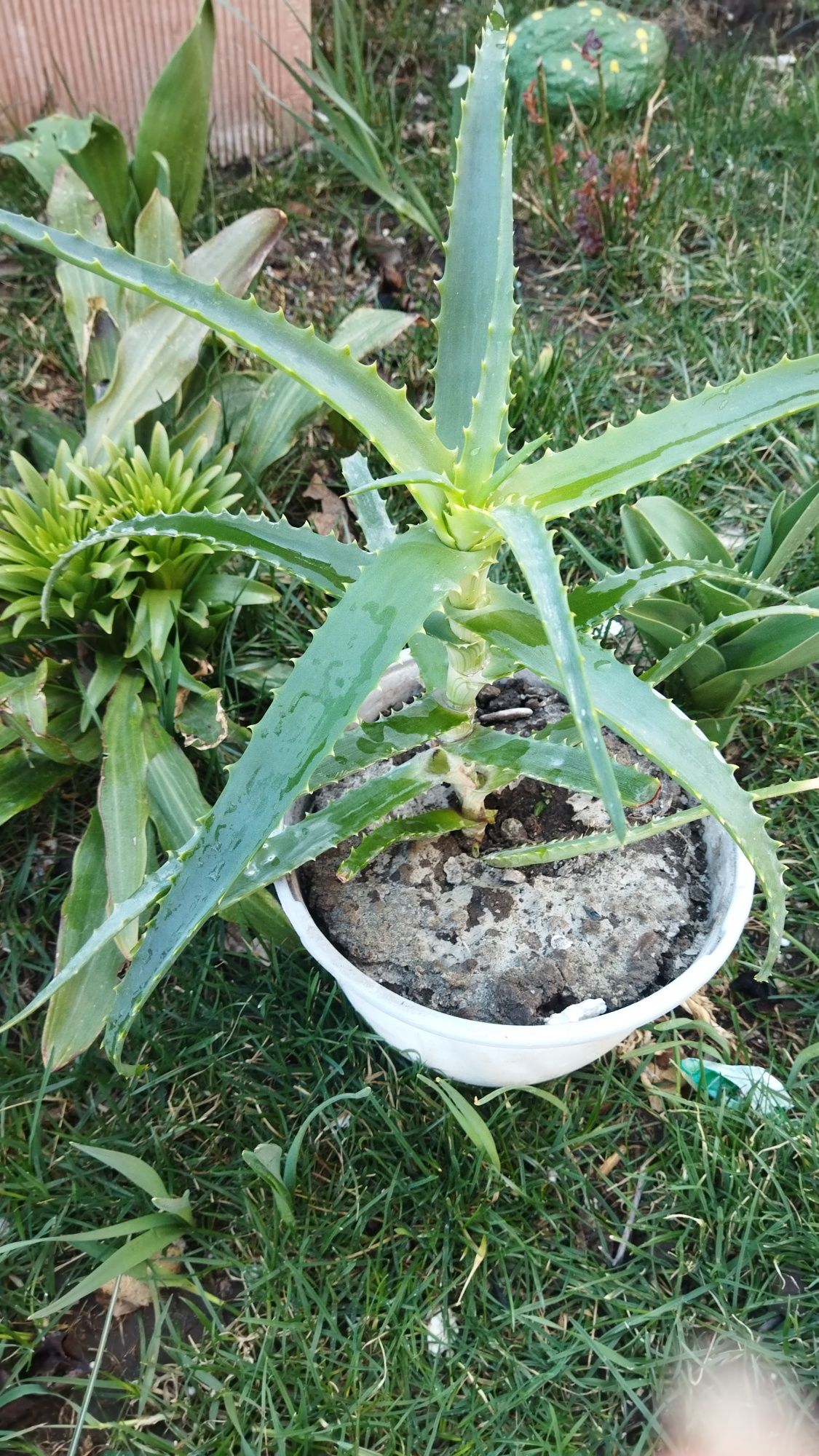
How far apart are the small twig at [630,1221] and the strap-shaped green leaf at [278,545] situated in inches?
30.0

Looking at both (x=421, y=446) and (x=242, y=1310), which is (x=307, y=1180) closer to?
(x=242, y=1310)

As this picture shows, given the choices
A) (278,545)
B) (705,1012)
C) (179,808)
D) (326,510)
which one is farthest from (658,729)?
(326,510)

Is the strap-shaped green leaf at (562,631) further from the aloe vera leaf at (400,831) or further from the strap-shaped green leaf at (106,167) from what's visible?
the strap-shaped green leaf at (106,167)

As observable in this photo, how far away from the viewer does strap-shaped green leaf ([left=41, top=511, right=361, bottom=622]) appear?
0.92 meters

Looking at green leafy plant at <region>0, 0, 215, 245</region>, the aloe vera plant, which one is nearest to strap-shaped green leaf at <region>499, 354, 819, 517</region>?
the aloe vera plant

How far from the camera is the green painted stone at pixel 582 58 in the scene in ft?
7.41

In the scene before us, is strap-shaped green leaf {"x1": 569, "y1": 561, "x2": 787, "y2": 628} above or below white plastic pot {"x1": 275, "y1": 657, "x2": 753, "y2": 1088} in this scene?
above

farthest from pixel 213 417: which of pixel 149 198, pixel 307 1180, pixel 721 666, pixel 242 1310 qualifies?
pixel 242 1310

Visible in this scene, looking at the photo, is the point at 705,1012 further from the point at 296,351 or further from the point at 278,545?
the point at 296,351

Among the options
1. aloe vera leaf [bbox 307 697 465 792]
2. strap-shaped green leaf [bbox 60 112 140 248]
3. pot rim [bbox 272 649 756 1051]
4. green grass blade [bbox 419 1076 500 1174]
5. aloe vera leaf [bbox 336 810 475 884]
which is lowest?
green grass blade [bbox 419 1076 500 1174]

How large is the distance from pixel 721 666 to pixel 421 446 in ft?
2.20

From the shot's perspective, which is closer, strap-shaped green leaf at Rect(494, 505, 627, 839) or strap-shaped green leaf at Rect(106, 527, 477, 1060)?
strap-shaped green leaf at Rect(494, 505, 627, 839)

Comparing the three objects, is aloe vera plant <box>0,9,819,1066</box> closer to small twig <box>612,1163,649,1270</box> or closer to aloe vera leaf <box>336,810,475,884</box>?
aloe vera leaf <box>336,810,475,884</box>

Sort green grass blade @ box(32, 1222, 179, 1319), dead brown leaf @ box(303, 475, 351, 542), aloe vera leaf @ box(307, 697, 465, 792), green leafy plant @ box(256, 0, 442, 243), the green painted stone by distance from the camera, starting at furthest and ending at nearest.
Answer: the green painted stone < green leafy plant @ box(256, 0, 442, 243) < dead brown leaf @ box(303, 475, 351, 542) < green grass blade @ box(32, 1222, 179, 1319) < aloe vera leaf @ box(307, 697, 465, 792)
